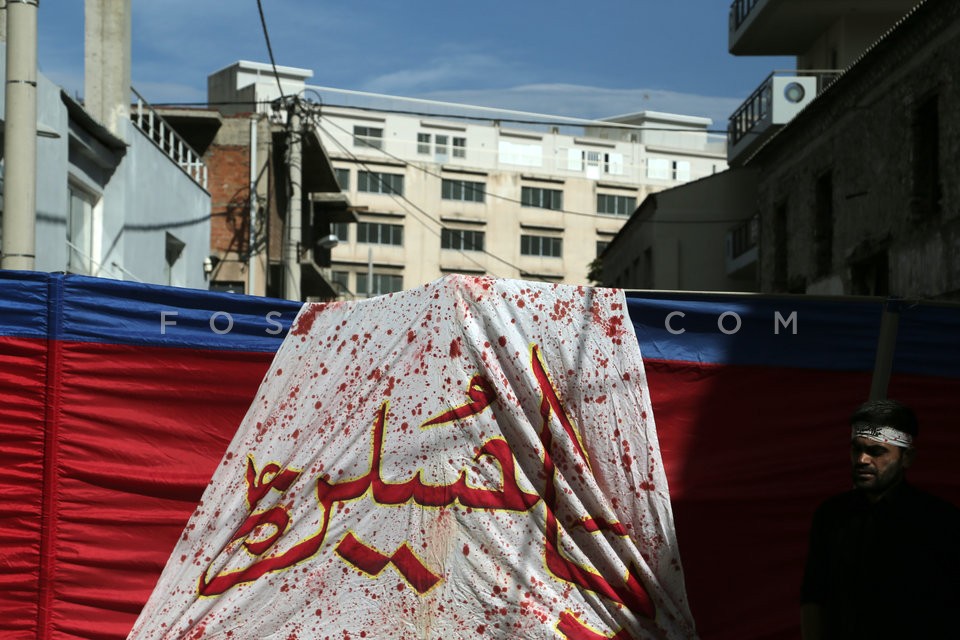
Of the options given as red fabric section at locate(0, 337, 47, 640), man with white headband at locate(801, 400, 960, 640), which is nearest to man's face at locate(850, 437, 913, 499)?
man with white headband at locate(801, 400, 960, 640)

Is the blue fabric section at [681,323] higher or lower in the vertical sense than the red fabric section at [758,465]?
higher

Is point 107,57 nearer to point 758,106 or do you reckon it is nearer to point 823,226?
point 823,226

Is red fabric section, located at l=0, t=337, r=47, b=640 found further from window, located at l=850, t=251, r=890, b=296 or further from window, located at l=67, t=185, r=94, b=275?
window, located at l=850, t=251, r=890, b=296

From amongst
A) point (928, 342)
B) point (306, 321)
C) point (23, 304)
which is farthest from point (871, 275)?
point (23, 304)

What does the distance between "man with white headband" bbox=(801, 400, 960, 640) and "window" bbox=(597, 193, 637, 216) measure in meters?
72.7

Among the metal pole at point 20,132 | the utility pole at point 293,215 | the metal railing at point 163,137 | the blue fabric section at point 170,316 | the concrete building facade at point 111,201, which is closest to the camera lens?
the blue fabric section at point 170,316

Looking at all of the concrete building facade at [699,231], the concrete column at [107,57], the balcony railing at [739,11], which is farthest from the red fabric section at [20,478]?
the concrete building facade at [699,231]

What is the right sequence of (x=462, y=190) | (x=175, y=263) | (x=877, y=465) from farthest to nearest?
(x=462, y=190)
(x=175, y=263)
(x=877, y=465)

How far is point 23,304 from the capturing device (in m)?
6.38

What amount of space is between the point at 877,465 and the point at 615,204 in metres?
73.9

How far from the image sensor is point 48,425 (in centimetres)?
636

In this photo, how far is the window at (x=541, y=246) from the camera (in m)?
74.3

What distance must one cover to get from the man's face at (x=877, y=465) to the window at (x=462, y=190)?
6927 cm

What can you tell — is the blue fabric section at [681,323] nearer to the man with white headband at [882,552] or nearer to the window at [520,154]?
the man with white headband at [882,552]
